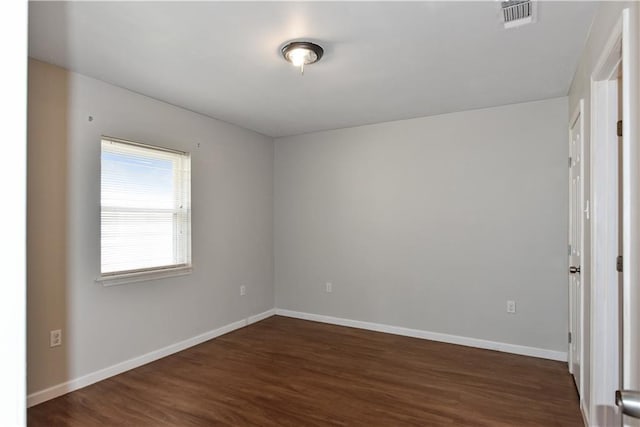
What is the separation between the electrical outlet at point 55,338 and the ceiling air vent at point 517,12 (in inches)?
144

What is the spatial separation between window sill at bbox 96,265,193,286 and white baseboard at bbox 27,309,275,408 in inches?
27.6

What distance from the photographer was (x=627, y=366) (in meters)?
1.39

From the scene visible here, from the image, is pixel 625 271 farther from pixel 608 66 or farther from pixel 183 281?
pixel 183 281

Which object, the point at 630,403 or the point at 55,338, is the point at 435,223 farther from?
the point at 55,338

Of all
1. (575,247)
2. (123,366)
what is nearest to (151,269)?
(123,366)

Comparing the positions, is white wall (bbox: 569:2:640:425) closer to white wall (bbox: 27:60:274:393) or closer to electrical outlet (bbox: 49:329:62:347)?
white wall (bbox: 27:60:274:393)

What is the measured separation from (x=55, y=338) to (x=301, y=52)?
2738 millimetres

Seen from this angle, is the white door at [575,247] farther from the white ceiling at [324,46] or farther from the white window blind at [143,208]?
the white window blind at [143,208]

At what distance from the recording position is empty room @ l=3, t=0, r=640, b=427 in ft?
6.81

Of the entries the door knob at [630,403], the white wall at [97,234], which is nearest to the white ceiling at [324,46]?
the white wall at [97,234]

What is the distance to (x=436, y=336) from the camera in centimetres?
403

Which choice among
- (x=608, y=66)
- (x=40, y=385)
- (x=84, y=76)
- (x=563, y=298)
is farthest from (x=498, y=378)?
(x=84, y=76)
